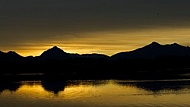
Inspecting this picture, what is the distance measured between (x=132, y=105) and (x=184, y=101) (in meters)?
2.91

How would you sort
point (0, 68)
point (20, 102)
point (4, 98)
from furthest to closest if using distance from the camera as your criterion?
point (0, 68)
point (4, 98)
point (20, 102)

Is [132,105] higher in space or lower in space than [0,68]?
lower

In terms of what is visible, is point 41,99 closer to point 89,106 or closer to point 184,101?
point 89,106

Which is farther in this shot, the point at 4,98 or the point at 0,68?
the point at 0,68

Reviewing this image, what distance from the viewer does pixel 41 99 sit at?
24.1 meters

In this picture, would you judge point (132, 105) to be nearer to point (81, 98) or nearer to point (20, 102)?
point (81, 98)

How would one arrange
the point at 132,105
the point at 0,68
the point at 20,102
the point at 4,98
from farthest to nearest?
the point at 0,68
the point at 4,98
the point at 20,102
the point at 132,105

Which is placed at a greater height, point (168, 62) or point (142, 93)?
point (168, 62)

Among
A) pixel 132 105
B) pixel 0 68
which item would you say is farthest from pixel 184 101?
pixel 0 68

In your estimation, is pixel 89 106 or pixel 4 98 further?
pixel 4 98

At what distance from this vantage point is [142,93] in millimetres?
25969

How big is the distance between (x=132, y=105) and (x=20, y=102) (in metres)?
6.55

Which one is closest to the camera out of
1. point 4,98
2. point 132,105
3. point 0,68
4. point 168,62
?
point 132,105

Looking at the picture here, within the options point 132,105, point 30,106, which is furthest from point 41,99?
point 132,105
